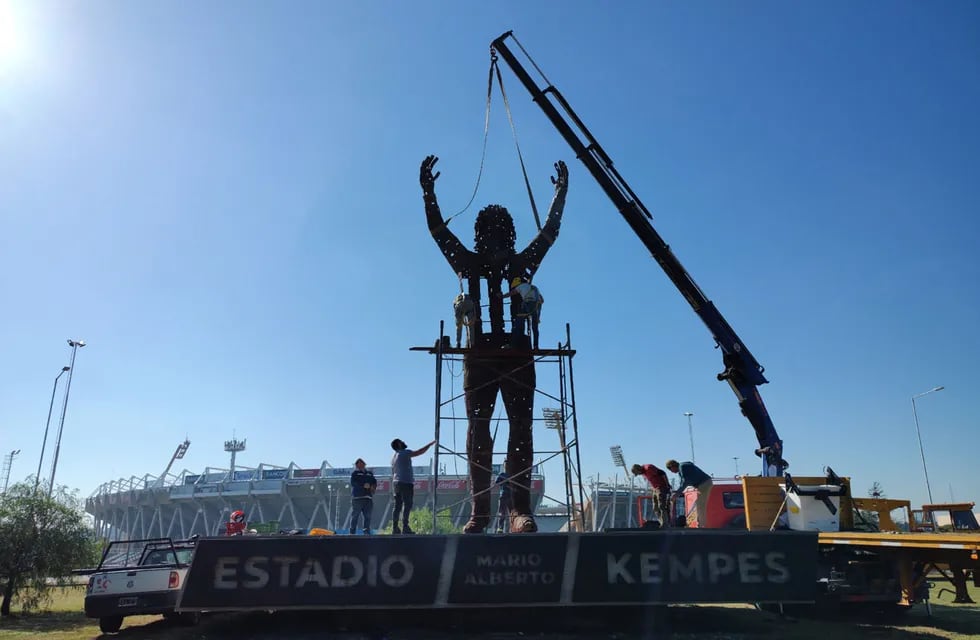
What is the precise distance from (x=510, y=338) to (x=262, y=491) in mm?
58201

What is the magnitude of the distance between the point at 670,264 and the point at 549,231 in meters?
5.72

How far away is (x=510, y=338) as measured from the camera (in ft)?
38.5

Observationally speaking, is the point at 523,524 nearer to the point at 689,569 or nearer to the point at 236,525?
the point at 689,569

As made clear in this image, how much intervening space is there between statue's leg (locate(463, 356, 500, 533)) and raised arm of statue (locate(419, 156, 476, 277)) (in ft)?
Answer: 6.29

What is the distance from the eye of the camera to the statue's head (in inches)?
495

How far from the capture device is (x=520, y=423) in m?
11.3

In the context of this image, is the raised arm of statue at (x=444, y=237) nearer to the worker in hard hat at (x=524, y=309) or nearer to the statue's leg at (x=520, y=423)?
the worker in hard hat at (x=524, y=309)

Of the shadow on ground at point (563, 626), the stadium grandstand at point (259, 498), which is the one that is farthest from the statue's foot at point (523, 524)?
the stadium grandstand at point (259, 498)

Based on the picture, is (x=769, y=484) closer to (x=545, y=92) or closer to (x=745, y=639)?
(x=745, y=639)

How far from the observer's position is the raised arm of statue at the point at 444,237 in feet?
40.2

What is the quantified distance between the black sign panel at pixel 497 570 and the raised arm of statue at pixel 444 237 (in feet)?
19.7

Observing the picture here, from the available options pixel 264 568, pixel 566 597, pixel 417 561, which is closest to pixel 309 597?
pixel 264 568

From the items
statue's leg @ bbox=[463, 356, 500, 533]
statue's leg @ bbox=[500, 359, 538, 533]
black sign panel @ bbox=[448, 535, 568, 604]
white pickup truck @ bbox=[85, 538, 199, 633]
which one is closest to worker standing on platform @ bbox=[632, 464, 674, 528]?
statue's leg @ bbox=[500, 359, 538, 533]

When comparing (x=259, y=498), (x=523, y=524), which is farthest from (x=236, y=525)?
(x=259, y=498)
